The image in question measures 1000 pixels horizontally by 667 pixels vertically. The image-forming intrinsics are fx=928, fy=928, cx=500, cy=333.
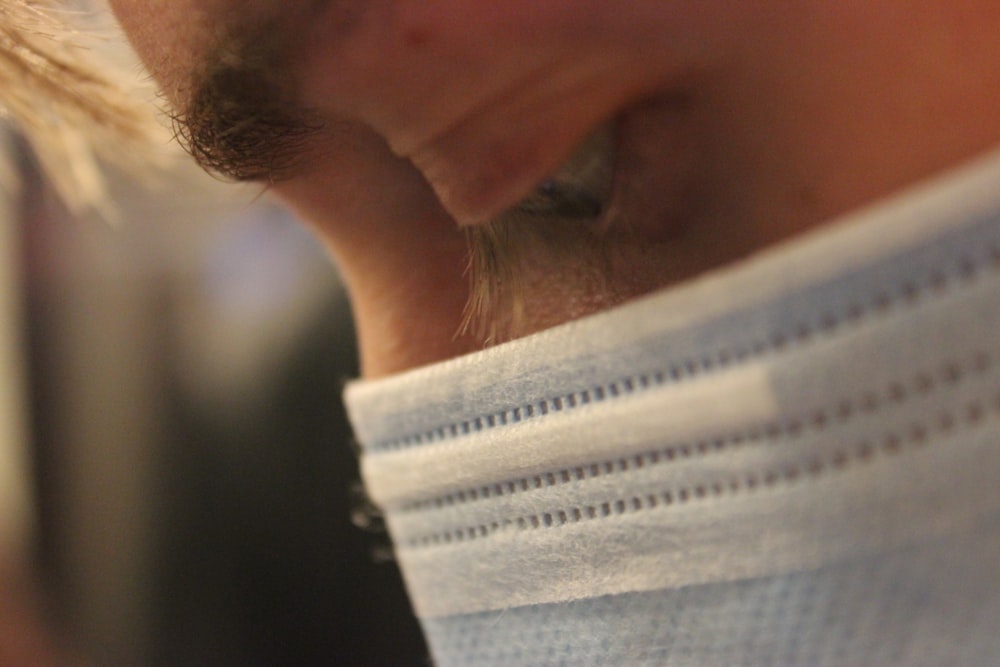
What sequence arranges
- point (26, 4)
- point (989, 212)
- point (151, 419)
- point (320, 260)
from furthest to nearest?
1. point (151, 419)
2. point (320, 260)
3. point (26, 4)
4. point (989, 212)

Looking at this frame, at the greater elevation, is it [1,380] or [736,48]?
[736,48]

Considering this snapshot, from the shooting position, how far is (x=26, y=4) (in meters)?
0.51

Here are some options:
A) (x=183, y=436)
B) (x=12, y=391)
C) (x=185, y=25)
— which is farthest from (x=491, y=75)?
(x=12, y=391)

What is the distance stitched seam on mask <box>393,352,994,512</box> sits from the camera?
0.31 metres

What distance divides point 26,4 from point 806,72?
417 mm

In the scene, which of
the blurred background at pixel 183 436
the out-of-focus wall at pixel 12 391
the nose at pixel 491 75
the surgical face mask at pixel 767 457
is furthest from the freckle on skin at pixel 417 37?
the out-of-focus wall at pixel 12 391

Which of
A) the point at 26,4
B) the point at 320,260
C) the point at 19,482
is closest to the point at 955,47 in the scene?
the point at 26,4

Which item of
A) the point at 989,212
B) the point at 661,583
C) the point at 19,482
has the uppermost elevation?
the point at 989,212

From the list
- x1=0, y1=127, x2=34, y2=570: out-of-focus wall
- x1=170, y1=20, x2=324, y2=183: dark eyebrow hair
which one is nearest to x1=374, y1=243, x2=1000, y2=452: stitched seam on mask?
x1=170, y1=20, x2=324, y2=183: dark eyebrow hair

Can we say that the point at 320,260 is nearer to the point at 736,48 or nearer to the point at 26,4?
the point at 26,4

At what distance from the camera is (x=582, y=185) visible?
0.38 meters

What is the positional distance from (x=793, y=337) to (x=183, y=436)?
1285 millimetres

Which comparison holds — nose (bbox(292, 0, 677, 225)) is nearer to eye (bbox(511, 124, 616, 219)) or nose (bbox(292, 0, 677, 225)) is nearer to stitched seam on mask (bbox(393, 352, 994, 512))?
eye (bbox(511, 124, 616, 219))

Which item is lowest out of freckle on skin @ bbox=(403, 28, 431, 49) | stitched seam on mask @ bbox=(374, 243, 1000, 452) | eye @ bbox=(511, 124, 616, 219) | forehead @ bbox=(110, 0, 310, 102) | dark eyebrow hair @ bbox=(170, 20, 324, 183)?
stitched seam on mask @ bbox=(374, 243, 1000, 452)
